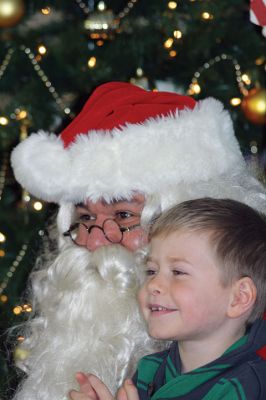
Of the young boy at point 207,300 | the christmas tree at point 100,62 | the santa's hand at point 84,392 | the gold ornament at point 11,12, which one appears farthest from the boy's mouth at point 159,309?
the gold ornament at point 11,12

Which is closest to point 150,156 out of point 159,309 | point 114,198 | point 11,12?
point 114,198

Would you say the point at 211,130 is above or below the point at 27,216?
above

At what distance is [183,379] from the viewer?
196 centimetres

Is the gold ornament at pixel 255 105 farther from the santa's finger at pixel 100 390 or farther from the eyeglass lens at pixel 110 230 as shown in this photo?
the santa's finger at pixel 100 390

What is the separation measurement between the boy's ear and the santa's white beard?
0.54 meters

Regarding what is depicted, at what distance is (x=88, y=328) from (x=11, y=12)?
5.74 feet

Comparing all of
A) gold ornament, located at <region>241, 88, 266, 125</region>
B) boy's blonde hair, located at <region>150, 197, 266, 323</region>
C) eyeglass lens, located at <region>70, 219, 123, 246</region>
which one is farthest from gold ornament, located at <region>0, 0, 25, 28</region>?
boy's blonde hair, located at <region>150, 197, 266, 323</region>

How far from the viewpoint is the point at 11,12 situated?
12.2 ft

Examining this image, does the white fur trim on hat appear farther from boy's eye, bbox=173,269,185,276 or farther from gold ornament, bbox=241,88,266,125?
gold ornament, bbox=241,88,266,125

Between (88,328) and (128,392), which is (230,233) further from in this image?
(88,328)

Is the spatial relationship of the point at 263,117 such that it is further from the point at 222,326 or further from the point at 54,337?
the point at 222,326

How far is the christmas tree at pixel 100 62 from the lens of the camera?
12.1 ft

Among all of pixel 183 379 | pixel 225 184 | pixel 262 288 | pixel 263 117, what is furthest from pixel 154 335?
pixel 263 117

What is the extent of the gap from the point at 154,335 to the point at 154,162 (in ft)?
2.17
